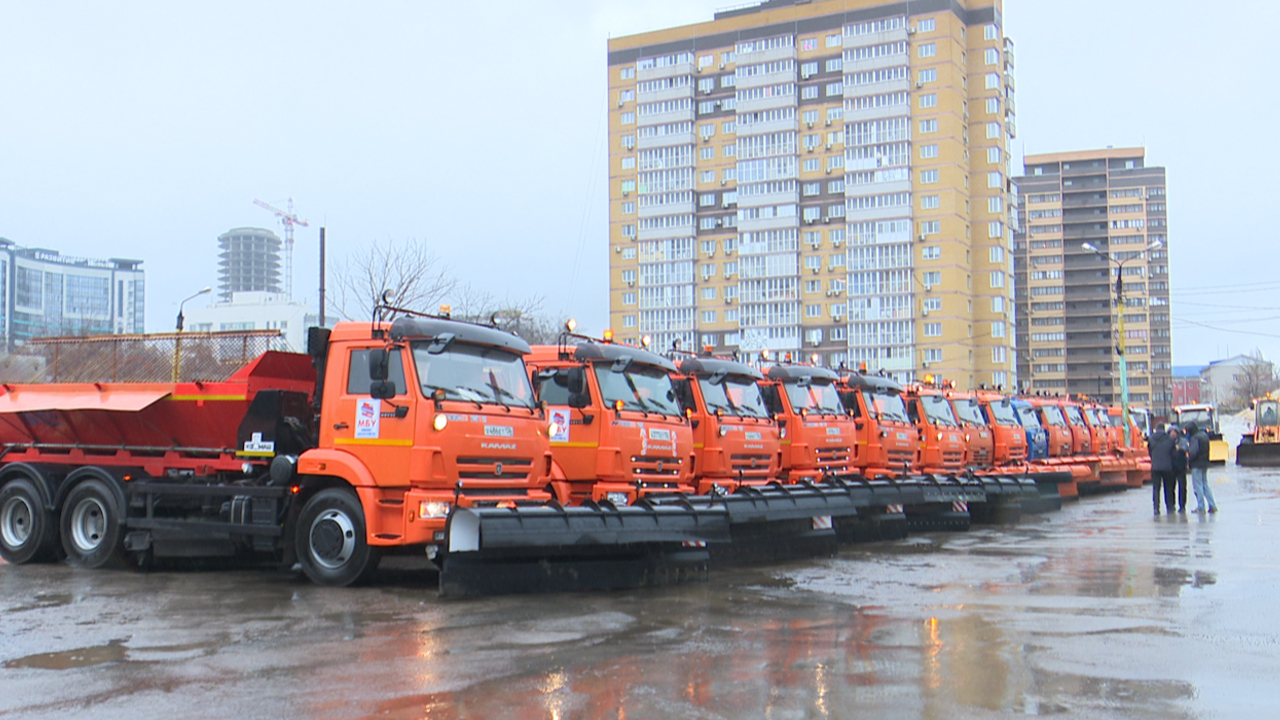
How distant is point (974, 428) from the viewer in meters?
22.2

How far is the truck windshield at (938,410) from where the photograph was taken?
821 inches

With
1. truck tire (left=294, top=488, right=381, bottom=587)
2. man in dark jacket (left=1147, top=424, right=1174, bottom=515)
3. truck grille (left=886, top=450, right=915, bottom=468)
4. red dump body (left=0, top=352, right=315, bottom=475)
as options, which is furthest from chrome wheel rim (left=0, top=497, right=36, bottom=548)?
man in dark jacket (left=1147, top=424, right=1174, bottom=515)

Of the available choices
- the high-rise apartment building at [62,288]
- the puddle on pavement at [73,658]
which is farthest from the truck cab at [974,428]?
the high-rise apartment building at [62,288]

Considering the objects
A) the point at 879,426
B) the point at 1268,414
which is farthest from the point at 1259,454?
the point at 879,426

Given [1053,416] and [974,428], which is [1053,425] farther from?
[974,428]

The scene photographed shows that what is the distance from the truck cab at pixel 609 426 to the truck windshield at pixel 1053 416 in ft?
53.4

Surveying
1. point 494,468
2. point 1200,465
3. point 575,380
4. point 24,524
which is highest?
point 575,380

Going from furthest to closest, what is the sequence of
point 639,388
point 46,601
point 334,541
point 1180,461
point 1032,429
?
point 1032,429, point 1180,461, point 639,388, point 334,541, point 46,601

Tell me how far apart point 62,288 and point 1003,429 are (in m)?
128

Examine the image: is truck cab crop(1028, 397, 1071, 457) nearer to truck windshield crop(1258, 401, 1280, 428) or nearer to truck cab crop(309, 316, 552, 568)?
truck cab crop(309, 316, 552, 568)

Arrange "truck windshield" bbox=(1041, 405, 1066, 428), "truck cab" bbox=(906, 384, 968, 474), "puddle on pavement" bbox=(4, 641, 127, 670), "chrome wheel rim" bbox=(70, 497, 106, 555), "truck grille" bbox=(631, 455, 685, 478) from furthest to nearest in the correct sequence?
"truck windshield" bbox=(1041, 405, 1066, 428), "truck cab" bbox=(906, 384, 968, 474), "chrome wheel rim" bbox=(70, 497, 106, 555), "truck grille" bbox=(631, 455, 685, 478), "puddle on pavement" bbox=(4, 641, 127, 670)

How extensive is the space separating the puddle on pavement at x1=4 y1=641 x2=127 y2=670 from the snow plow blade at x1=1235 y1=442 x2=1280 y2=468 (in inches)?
1841

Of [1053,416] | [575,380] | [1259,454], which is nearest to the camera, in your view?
[575,380]

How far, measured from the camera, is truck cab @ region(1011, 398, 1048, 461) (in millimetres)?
24984
